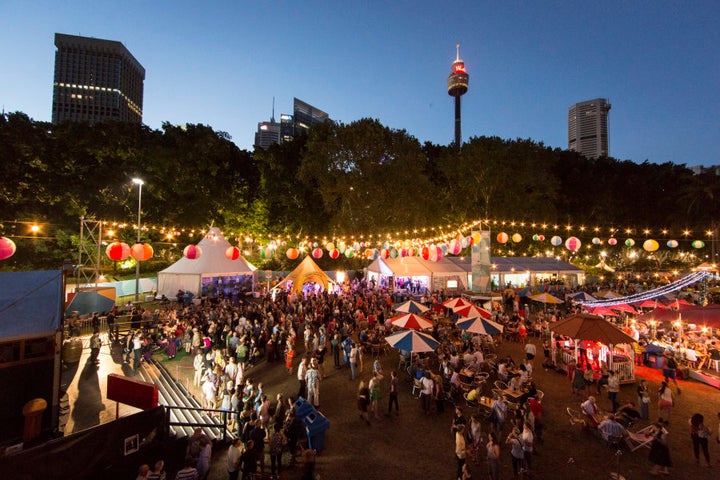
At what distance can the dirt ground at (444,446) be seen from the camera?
634cm

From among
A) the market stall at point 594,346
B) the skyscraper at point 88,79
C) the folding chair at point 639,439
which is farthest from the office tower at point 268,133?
the folding chair at point 639,439

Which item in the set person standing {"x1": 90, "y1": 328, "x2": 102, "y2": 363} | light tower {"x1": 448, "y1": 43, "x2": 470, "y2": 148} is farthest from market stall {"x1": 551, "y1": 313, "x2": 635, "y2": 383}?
light tower {"x1": 448, "y1": 43, "x2": 470, "y2": 148}

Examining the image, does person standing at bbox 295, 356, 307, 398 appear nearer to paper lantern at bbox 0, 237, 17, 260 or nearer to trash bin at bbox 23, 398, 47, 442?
trash bin at bbox 23, 398, 47, 442

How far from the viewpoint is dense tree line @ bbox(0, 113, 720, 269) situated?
24.8 metres

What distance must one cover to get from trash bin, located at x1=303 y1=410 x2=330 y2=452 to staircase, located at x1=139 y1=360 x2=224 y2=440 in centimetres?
245

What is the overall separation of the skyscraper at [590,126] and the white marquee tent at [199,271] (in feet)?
479

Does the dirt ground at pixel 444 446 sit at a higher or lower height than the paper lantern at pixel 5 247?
lower

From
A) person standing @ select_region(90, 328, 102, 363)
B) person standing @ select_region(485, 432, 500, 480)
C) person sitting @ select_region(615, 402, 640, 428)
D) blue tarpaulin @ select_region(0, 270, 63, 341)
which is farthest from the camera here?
person standing @ select_region(90, 328, 102, 363)

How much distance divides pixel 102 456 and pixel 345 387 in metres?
6.00

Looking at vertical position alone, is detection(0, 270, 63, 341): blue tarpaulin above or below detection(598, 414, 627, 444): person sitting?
above

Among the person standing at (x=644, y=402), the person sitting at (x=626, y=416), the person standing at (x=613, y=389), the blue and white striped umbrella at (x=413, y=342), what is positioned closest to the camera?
the person sitting at (x=626, y=416)

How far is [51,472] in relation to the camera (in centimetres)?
507

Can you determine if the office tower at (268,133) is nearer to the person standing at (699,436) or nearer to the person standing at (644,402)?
the person standing at (644,402)

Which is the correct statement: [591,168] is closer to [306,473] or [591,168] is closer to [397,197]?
[397,197]
